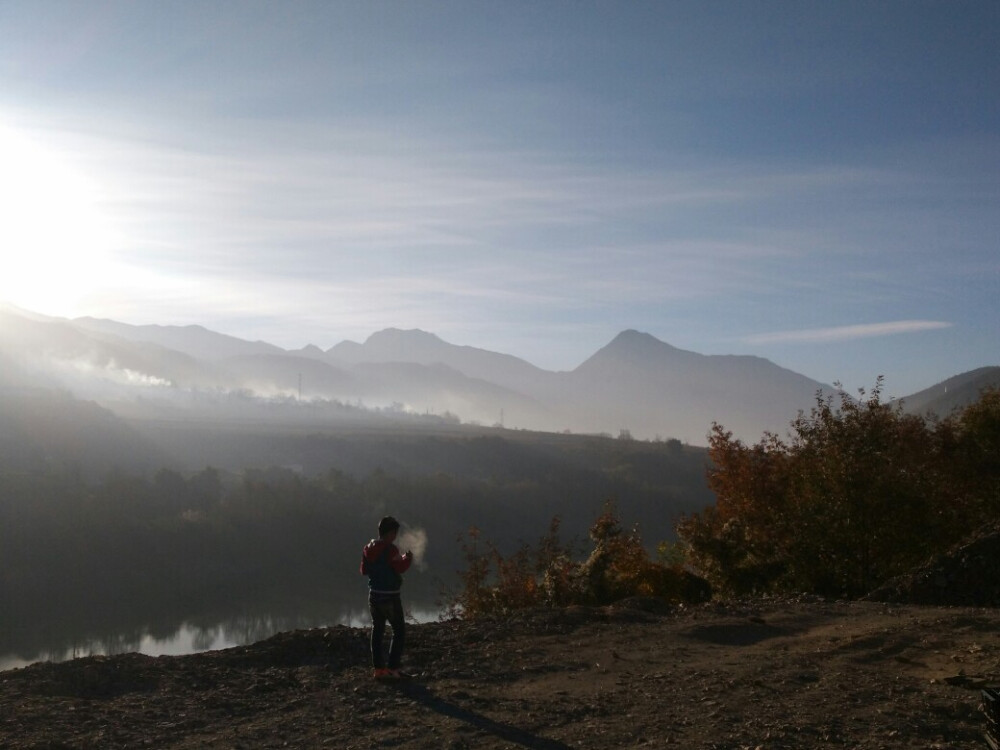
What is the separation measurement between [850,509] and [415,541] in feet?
172

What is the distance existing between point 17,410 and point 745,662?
A: 10343 centimetres

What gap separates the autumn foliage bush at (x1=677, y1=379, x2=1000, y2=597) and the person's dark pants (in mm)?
11251

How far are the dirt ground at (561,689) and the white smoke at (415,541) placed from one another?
50.3 meters

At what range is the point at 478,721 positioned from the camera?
8.35 m

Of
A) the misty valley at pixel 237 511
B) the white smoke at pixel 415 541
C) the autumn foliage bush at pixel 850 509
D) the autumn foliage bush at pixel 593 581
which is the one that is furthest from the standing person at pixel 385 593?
the white smoke at pixel 415 541

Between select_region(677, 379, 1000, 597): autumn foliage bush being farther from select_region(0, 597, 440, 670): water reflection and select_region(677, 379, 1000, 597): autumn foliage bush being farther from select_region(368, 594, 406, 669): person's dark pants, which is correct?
select_region(0, 597, 440, 670): water reflection

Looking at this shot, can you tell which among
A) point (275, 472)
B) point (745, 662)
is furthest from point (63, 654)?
point (275, 472)

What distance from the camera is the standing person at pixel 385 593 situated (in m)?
9.98

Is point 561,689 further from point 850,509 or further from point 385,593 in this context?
point 850,509

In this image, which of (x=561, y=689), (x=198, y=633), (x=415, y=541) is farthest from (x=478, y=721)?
(x=415, y=541)

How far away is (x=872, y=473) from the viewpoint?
19484 mm

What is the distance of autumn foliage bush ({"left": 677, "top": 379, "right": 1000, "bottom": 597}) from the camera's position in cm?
1877

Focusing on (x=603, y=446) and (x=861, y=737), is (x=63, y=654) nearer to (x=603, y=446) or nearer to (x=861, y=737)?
(x=861, y=737)

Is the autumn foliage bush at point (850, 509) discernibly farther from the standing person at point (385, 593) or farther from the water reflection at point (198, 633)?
Answer: the water reflection at point (198, 633)
